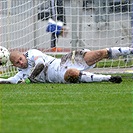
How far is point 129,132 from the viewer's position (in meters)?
5.97

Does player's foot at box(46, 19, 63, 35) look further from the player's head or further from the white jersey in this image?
the player's head

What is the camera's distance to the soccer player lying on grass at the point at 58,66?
1167 cm

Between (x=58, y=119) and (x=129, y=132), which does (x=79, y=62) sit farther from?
(x=129, y=132)

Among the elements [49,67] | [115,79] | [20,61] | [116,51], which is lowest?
[115,79]

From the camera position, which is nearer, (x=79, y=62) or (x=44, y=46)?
(x=79, y=62)

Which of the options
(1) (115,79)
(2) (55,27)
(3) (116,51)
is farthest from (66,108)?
(2) (55,27)

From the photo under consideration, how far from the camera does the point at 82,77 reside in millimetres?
11680

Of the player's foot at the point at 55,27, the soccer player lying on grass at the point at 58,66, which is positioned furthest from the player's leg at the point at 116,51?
the player's foot at the point at 55,27

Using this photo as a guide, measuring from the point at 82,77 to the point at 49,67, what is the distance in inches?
23.3

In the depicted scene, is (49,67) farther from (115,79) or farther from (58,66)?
(115,79)

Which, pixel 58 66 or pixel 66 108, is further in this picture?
pixel 58 66

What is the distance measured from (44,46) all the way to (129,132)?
9.40 metres

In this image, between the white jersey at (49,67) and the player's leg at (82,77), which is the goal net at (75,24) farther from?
the player's leg at (82,77)

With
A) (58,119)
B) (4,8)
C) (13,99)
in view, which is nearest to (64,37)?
(4,8)
